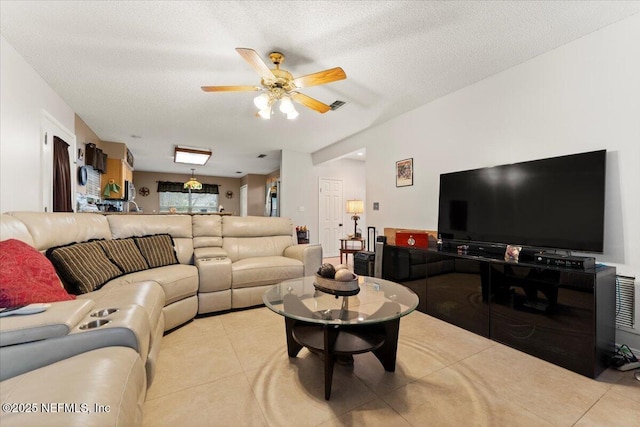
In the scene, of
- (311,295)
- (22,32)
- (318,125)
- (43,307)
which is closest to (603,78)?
(311,295)

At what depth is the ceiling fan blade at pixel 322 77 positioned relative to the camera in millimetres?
2135

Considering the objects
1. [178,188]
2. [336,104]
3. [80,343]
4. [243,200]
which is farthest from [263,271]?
[178,188]

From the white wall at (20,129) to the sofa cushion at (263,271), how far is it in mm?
2054

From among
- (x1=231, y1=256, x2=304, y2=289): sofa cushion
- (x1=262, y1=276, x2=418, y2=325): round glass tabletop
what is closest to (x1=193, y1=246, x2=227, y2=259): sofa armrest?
(x1=231, y1=256, x2=304, y2=289): sofa cushion

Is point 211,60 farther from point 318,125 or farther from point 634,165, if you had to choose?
point 634,165

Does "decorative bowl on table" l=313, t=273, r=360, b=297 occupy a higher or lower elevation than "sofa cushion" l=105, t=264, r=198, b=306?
higher

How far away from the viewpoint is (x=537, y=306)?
1.98 meters

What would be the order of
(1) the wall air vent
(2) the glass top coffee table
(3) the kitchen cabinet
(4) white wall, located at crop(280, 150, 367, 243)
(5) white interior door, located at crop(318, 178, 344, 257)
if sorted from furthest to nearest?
(5) white interior door, located at crop(318, 178, 344, 257), (4) white wall, located at crop(280, 150, 367, 243), (3) the kitchen cabinet, (1) the wall air vent, (2) the glass top coffee table

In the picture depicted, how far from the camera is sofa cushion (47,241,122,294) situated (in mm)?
1803

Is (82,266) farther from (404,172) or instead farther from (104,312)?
(404,172)

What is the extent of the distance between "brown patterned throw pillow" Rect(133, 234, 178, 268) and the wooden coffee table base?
1611 mm

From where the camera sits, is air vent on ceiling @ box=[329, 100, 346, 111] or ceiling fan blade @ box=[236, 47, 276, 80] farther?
air vent on ceiling @ box=[329, 100, 346, 111]

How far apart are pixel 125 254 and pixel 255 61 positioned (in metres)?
2.02

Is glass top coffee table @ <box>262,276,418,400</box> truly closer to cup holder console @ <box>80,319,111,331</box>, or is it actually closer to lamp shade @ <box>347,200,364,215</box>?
cup holder console @ <box>80,319,111,331</box>
